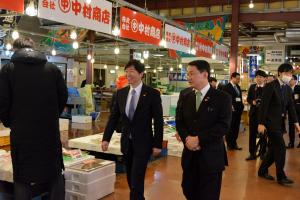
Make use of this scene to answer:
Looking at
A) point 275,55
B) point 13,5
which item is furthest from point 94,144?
point 275,55

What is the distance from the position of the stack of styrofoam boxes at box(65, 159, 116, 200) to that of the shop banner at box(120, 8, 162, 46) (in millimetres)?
2648

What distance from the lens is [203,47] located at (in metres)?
10.3

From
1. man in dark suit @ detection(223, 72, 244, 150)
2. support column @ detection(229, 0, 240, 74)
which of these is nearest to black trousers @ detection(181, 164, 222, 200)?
man in dark suit @ detection(223, 72, 244, 150)

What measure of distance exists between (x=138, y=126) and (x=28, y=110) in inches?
48.7

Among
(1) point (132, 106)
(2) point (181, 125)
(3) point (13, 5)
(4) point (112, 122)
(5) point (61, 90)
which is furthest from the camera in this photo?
(3) point (13, 5)

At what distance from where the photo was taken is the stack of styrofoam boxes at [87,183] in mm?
4137

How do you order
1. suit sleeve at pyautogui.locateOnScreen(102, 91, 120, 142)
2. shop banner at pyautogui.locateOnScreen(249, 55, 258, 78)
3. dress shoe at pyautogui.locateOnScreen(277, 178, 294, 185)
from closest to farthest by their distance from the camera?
suit sleeve at pyautogui.locateOnScreen(102, 91, 120, 142) → dress shoe at pyautogui.locateOnScreen(277, 178, 294, 185) → shop banner at pyautogui.locateOnScreen(249, 55, 258, 78)

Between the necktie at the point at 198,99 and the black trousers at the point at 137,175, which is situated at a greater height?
the necktie at the point at 198,99

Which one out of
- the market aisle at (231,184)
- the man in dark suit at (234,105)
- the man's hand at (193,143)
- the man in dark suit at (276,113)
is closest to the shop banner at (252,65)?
the man in dark suit at (234,105)

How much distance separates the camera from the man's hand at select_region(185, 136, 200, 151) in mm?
2869

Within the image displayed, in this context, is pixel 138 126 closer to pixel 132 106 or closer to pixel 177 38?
pixel 132 106

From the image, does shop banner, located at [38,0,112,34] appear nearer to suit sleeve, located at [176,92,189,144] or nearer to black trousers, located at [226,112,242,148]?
suit sleeve, located at [176,92,189,144]

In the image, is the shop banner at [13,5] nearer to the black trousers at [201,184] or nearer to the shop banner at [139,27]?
the shop banner at [139,27]

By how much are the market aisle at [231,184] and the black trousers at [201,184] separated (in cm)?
152
